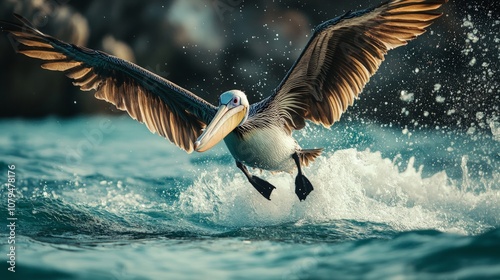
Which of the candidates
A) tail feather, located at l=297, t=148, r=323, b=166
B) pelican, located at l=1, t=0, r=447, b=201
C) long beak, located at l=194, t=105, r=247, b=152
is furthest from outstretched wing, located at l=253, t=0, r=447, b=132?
long beak, located at l=194, t=105, r=247, b=152

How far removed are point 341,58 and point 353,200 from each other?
1317 millimetres

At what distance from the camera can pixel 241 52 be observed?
14.5m

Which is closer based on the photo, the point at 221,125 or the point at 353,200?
the point at 221,125

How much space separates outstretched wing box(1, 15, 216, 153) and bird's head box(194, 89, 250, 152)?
43 cm

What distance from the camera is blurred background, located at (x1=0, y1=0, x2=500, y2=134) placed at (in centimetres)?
1339

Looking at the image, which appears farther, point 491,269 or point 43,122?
point 43,122

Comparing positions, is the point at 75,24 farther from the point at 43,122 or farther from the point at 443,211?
the point at 443,211

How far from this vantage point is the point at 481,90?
500 inches

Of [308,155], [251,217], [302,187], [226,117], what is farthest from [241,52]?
[226,117]

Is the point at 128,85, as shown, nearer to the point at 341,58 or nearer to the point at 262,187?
the point at 262,187

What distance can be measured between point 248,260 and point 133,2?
11.7m

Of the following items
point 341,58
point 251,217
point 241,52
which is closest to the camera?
point 341,58

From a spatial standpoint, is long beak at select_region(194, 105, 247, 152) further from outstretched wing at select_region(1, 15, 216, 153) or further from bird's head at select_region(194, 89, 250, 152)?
outstretched wing at select_region(1, 15, 216, 153)

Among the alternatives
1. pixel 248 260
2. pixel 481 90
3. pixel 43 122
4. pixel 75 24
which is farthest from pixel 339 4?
pixel 248 260
